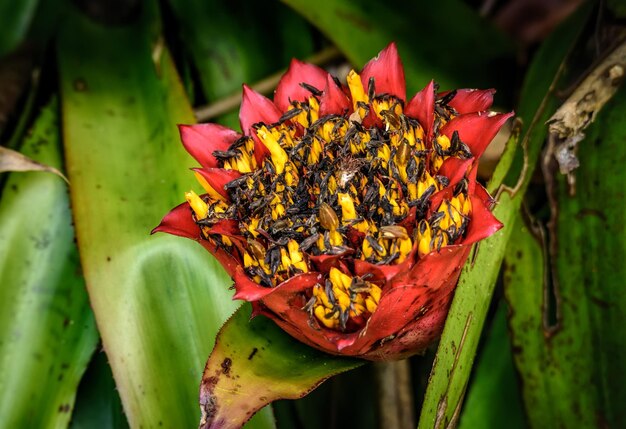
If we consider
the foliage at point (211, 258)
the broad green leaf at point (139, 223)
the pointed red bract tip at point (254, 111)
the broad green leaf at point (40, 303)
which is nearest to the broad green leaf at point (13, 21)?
the foliage at point (211, 258)

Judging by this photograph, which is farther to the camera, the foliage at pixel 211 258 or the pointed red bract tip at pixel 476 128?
the foliage at pixel 211 258

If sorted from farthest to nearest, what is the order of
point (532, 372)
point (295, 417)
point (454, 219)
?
point (295, 417)
point (532, 372)
point (454, 219)

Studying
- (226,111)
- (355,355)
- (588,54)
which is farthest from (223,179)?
(588,54)

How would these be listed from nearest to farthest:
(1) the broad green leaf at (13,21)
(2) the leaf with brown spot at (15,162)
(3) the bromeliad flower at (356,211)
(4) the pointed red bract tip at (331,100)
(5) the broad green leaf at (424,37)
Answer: (3) the bromeliad flower at (356,211) → (4) the pointed red bract tip at (331,100) → (2) the leaf with brown spot at (15,162) → (5) the broad green leaf at (424,37) → (1) the broad green leaf at (13,21)

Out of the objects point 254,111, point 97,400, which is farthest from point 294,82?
point 97,400

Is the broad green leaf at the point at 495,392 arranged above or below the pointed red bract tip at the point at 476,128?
below

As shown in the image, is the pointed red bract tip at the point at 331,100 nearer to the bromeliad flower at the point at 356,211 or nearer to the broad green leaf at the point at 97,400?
the bromeliad flower at the point at 356,211

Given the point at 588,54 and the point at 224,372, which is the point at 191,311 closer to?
the point at 224,372
